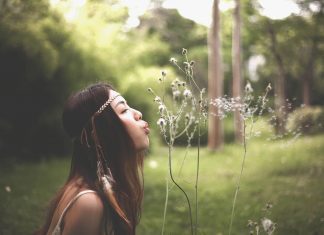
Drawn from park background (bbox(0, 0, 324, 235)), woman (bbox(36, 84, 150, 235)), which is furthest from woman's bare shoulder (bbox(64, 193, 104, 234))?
park background (bbox(0, 0, 324, 235))

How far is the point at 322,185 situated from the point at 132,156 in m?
4.98

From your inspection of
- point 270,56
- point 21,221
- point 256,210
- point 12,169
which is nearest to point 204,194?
point 256,210

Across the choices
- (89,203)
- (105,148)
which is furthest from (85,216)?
(105,148)

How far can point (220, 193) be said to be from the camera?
21.0 ft

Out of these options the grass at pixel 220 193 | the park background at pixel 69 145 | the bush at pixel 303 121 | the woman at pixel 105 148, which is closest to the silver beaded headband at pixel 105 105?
the woman at pixel 105 148

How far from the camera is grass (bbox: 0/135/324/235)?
458 cm

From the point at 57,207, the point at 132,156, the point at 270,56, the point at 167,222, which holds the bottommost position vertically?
the point at 167,222

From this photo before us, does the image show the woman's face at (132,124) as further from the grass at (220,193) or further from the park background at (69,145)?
the park background at (69,145)

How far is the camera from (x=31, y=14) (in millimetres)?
7719

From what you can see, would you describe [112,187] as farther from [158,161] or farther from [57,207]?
[158,161]

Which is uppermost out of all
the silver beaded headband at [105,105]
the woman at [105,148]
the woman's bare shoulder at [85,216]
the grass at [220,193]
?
the silver beaded headband at [105,105]

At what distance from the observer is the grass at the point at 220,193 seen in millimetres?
4582

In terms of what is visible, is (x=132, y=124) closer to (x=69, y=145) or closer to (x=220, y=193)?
(x=220, y=193)

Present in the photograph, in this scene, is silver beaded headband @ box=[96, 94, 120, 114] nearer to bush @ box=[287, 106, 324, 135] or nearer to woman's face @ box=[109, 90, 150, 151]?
woman's face @ box=[109, 90, 150, 151]
